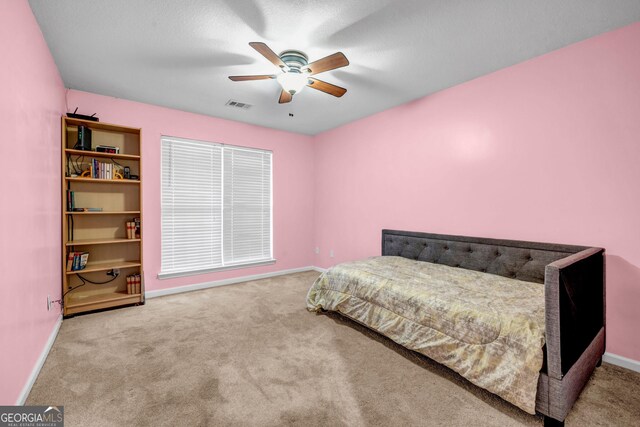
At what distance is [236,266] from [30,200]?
2689 millimetres

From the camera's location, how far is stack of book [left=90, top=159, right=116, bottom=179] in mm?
3084

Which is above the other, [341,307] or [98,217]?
[98,217]

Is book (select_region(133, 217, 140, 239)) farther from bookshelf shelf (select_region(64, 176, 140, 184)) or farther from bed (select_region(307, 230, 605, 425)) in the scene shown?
bed (select_region(307, 230, 605, 425))

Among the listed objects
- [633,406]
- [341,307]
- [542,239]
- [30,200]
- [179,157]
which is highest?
[179,157]

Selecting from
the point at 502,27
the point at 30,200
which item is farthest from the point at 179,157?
the point at 502,27

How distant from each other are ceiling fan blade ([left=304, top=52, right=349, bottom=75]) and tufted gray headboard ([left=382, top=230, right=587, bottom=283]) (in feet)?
7.12

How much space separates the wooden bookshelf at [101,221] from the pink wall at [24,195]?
0.47 meters

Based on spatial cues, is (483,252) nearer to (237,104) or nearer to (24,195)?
(237,104)

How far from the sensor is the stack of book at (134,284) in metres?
3.33

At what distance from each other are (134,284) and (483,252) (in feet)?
13.0

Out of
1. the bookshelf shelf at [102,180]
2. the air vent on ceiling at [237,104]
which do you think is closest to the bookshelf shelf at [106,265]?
the bookshelf shelf at [102,180]

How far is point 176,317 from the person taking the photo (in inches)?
118

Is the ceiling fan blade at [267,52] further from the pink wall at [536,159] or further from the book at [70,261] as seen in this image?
the book at [70,261]

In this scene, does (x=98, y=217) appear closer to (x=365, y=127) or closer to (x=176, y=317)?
(x=176, y=317)
